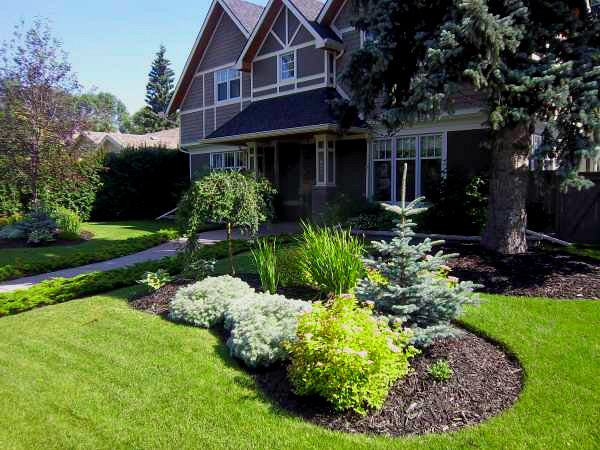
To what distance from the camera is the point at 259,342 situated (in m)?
4.65

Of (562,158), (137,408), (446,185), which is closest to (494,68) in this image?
(562,158)

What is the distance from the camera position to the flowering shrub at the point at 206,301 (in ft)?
19.2

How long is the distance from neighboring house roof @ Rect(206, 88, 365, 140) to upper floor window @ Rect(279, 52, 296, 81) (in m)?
0.81

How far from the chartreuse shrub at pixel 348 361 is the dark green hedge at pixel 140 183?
17.9 metres

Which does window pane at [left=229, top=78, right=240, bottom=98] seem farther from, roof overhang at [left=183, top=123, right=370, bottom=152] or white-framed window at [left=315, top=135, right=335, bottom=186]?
white-framed window at [left=315, top=135, right=335, bottom=186]

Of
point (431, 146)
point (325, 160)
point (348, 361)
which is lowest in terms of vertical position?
point (348, 361)

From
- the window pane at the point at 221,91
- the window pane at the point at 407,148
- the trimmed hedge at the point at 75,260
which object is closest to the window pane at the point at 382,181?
the window pane at the point at 407,148

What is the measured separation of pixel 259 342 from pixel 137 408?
1254 mm

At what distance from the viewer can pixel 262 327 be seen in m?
4.86

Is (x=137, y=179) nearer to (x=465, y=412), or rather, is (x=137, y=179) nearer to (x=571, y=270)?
(x=571, y=270)

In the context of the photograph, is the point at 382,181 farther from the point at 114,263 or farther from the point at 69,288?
the point at 69,288

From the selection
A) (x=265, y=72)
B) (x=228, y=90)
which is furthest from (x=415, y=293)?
(x=228, y=90)

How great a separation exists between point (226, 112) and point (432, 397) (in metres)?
18.5

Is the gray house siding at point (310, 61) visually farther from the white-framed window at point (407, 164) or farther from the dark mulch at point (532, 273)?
the dark mulch at point (532, 273)
